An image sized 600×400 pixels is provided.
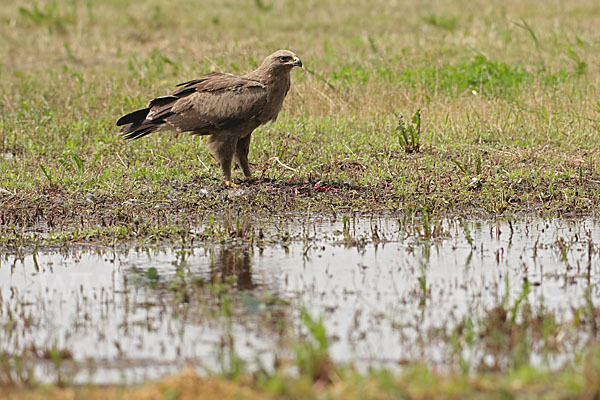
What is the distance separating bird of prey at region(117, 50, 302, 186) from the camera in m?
8.45

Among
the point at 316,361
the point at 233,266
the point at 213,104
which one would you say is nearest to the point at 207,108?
the point at 213,104

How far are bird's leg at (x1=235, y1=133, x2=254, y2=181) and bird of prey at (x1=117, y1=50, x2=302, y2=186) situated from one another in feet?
0.03

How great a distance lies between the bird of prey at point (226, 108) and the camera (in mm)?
8453

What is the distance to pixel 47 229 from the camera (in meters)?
7.56

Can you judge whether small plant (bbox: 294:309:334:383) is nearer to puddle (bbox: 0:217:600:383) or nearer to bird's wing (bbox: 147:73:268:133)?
puddle (bbox: 0:217:600:383)

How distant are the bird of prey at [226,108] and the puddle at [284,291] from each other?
4.62ft

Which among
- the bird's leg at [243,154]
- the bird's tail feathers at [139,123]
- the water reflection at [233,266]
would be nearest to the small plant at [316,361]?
the water reflection at [233,266]

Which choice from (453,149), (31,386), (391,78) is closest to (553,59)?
(391,78)

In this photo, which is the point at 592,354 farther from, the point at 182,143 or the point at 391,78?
the point at 391,78

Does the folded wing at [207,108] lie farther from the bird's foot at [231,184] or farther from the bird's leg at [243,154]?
the bird's foot at [231,184]

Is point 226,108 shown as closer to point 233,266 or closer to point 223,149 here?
point 223,149

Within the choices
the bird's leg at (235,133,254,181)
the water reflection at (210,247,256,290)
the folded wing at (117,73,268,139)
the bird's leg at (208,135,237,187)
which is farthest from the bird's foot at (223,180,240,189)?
the water reflection at (210,247,256,290)

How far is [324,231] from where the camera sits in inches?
292

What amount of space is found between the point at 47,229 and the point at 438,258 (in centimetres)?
337
